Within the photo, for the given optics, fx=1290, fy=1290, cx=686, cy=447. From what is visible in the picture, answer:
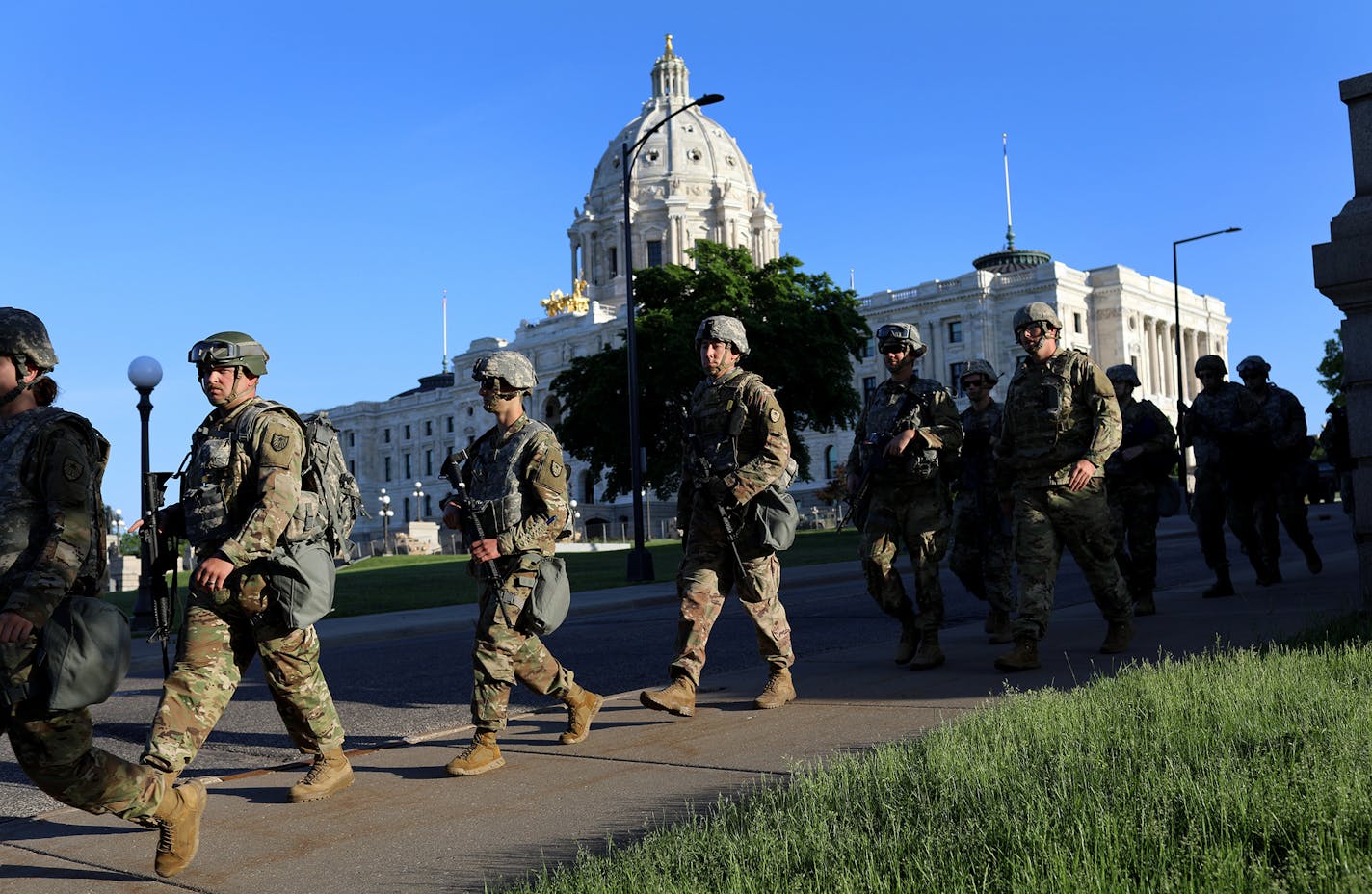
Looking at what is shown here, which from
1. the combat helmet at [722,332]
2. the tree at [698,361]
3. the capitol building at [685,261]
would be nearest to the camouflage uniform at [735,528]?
the combat helmet at [722,332]

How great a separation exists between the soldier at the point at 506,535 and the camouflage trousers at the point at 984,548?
4.16 metres

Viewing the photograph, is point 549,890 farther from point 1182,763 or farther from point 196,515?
point 196,515

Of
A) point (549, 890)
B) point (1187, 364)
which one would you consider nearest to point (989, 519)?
point (549, 890)

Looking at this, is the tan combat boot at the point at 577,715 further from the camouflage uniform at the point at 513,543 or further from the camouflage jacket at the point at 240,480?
the camouflage jacket at the point at 240,480

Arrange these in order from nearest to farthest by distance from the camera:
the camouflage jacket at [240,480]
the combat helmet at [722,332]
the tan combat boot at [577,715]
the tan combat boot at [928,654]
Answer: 1. the camouflage jacket at [240,480]
2. the tan combat boot at [577,715]
3. the combat helmet at [722,332]
4. the tan combat boot at [928,654]

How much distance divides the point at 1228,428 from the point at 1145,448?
4.98ft

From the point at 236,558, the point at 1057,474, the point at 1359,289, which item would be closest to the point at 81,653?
the point at 236,558

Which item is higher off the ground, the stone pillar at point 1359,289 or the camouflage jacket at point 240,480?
the stone pillar at point 1359,289

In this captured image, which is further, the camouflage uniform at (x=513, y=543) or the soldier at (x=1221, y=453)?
the soldier at (x=1221, y=453)

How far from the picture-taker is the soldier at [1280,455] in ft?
38.5

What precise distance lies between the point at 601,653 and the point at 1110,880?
775 cm

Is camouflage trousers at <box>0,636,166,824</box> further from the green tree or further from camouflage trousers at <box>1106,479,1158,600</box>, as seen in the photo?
the green tree

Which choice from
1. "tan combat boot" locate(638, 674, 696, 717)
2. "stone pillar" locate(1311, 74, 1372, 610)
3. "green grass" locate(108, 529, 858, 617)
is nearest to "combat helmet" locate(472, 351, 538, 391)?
"tan combat boot" locate(638, 674, 696, 717)

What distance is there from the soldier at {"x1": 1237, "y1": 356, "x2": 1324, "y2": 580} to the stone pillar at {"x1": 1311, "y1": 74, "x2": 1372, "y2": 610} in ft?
13.0
